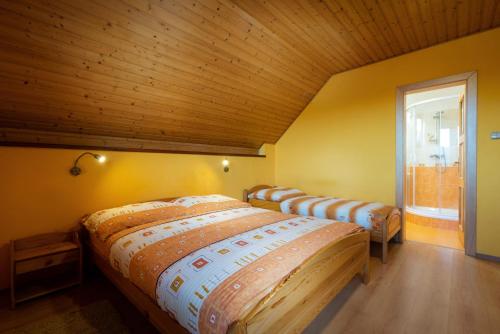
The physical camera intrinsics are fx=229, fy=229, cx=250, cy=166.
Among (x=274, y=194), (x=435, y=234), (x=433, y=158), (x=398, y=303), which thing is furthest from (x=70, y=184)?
(x=433, y=158)

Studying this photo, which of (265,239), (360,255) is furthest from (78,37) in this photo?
(360,255)

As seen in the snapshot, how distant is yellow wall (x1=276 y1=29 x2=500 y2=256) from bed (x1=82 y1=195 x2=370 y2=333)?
1.74 meters

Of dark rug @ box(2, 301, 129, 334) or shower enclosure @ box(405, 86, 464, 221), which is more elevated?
shower enclosure @ box(405, 86, 464, 221)

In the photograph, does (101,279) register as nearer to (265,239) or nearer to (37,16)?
(265,239)

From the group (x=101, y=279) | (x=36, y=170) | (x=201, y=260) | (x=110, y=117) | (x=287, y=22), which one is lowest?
(x=101, y=279)

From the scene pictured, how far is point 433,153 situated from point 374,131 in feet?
8.78

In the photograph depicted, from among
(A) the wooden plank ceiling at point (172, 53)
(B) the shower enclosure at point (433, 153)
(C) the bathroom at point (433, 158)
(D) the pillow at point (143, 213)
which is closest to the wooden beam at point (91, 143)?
(A) the wooden plank ceiling at point (172, 53)

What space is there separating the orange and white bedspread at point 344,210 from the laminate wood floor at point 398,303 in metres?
0.50

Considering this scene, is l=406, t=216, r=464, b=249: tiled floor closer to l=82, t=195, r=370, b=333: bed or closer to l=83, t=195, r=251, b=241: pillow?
l=82, t=195, r=370, b=333: bed

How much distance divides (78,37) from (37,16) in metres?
0.24

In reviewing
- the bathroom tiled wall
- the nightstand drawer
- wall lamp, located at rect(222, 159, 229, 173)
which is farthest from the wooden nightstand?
the bathroom tiled wall

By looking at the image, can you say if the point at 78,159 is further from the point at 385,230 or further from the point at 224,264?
the point at 385,230

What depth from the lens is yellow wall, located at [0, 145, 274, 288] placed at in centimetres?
210

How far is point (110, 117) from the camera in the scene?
254 cm
